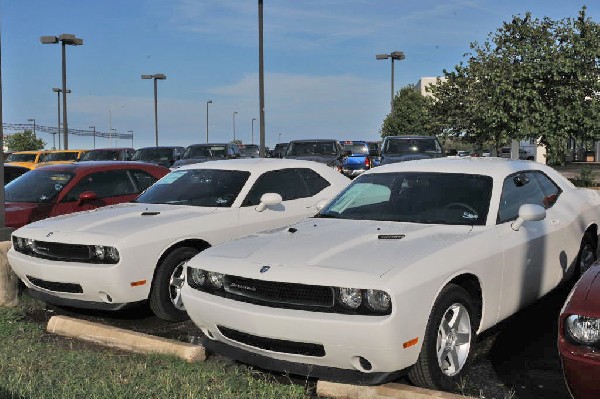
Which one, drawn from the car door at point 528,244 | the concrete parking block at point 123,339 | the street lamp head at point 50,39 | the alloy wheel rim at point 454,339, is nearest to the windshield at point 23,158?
the street lamp head at point 50,39

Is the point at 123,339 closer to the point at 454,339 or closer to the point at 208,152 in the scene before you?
the point at 454,339

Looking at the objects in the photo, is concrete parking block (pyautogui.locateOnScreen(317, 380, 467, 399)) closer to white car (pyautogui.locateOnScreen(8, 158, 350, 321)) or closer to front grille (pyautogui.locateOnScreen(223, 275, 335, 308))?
front grille (pyautogui.locateOnScreen(223, 275, 335, 308))

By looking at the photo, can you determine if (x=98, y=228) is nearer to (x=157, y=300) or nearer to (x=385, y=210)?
(x=157, y=300)

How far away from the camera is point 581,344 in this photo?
3.31 meters

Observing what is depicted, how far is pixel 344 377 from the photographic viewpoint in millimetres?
3932

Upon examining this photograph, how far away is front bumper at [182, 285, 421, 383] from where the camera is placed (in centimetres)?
375

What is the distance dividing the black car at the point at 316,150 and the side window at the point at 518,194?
13.3 metres

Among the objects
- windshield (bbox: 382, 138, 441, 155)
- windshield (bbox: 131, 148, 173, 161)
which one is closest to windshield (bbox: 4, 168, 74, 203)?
windshield (bbox: 382, 138, 441, 155)

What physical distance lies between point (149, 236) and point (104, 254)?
0.42 m

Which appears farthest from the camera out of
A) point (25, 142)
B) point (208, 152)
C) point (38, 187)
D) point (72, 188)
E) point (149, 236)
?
point (25, 142)

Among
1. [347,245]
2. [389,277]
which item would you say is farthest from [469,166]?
[389,277]

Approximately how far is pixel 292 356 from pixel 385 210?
5.96ft

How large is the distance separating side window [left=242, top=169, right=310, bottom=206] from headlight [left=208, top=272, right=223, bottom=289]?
7.97 feet

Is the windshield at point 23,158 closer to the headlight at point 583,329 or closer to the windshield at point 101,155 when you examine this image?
the windshield at point 101,155
